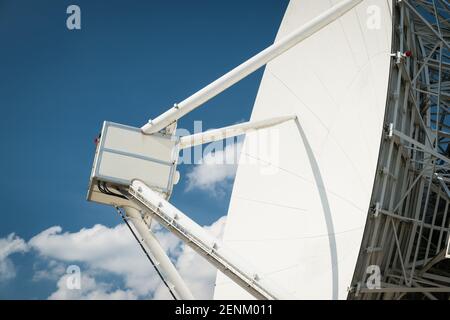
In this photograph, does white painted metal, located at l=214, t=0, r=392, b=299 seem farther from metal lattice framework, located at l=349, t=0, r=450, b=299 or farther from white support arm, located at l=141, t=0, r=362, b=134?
white support arm, located at l=141, t=0, r=362, b=134

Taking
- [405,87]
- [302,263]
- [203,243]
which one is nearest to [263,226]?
[302,263]

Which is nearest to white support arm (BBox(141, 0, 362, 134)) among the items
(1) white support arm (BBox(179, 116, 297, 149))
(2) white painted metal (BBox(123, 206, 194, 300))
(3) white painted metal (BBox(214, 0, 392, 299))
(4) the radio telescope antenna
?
(4) the radio telescope antenna

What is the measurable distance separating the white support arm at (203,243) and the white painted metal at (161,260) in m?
0.94

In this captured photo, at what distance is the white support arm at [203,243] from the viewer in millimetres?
16594

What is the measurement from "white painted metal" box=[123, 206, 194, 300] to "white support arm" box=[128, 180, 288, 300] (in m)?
0.94

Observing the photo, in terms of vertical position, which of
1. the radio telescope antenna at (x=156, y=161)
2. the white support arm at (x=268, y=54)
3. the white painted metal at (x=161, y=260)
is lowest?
the white painted metal at (x=161, y=260)

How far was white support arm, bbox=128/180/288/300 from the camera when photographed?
54.4ft

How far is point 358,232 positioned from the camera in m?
16.6

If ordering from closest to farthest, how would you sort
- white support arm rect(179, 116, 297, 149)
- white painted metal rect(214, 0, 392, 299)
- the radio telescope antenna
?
white painted metal rect(214, 0, 392, 299) → the radio telescope antenna → white support arm rect(179, 116, 297, 149)

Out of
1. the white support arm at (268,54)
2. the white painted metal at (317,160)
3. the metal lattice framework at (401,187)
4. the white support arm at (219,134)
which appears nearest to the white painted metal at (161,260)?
the white support arm at (219,134)

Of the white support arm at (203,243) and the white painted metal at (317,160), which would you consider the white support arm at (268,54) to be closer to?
the white painted metal at (317,160)

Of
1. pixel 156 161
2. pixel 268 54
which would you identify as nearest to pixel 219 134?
pixel 156 161

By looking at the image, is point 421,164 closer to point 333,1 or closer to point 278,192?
point 278,192

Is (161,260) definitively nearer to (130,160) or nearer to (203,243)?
(203,243)
